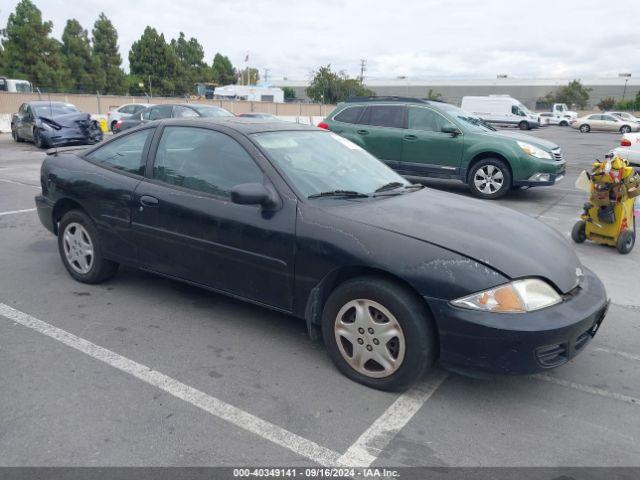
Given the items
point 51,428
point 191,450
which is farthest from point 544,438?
point 51,428

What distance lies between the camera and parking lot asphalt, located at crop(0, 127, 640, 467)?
264cm

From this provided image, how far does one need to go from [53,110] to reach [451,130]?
14.2 m

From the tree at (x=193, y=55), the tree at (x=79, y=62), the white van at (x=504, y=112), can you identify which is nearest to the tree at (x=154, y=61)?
the tree at (x=79, y=62)

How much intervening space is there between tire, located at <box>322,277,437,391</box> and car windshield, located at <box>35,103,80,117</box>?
17.4 m

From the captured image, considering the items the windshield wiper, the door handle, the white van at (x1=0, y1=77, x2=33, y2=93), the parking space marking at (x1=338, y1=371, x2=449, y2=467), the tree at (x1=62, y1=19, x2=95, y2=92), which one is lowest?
the parking space marking at (x1=338, y1=371, x2=449, y2=467)

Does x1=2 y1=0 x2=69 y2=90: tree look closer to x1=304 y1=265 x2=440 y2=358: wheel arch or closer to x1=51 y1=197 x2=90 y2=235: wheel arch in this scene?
x1=51 y1=197 x2=90 y2=235: wheel arch

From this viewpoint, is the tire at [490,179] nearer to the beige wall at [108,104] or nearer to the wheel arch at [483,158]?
the wheel arch at [483,158]

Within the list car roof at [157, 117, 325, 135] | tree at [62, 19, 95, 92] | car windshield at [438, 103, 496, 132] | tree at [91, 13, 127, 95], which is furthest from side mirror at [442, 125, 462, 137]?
tree at [91, 13, 127, 95]

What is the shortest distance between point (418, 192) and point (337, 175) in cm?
66

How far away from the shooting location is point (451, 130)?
9672 millimetres

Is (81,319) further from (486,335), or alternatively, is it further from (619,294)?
(619,294)

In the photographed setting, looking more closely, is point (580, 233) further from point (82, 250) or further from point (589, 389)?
point (82, 250)

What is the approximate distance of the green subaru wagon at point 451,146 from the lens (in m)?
9.27

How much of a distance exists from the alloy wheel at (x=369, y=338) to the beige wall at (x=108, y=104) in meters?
27.1
